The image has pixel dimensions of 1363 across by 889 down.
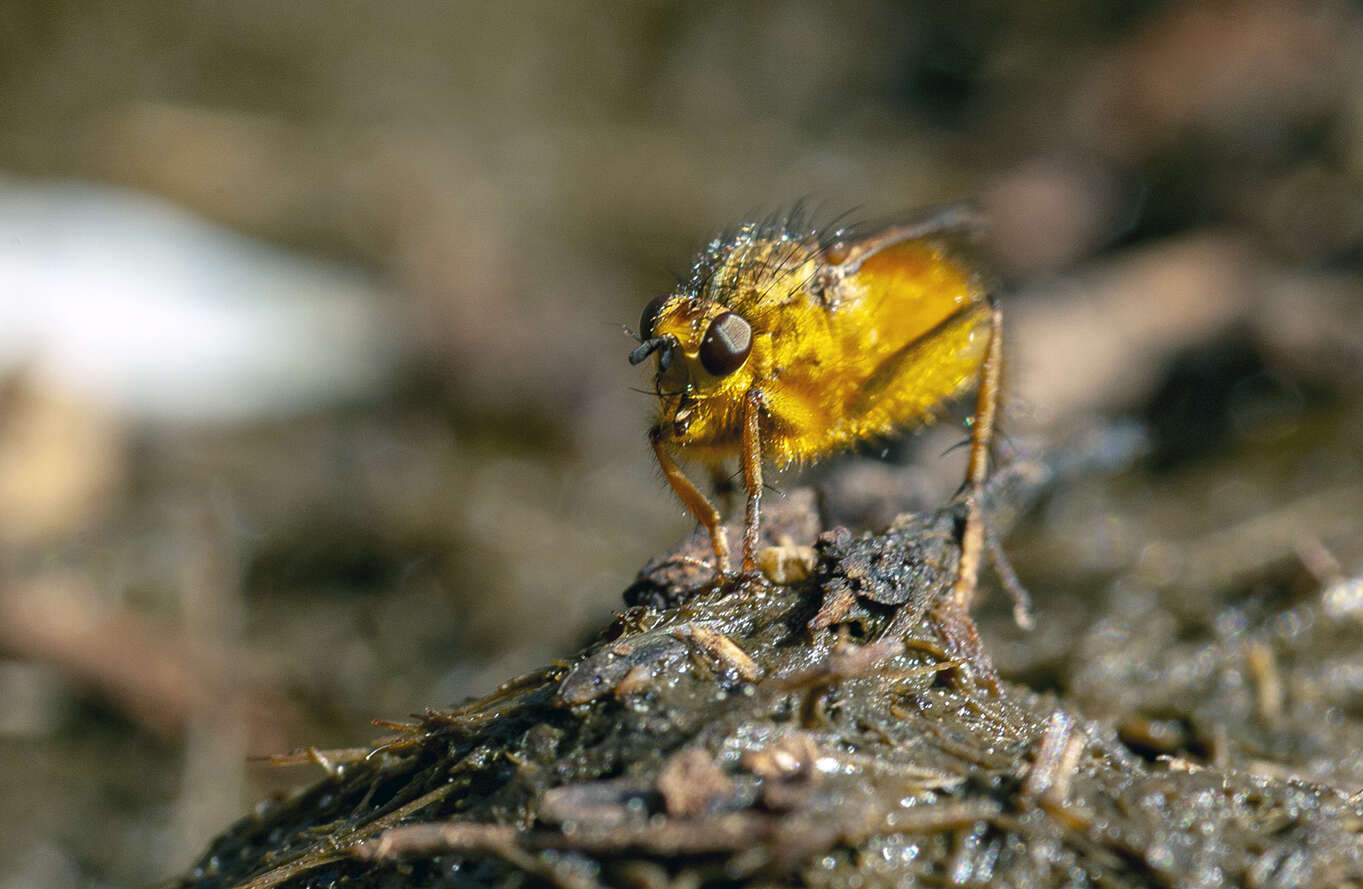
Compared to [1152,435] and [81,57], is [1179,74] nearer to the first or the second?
[1152,435]

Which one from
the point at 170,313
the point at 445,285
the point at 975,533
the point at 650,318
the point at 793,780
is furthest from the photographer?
the point at 445,285

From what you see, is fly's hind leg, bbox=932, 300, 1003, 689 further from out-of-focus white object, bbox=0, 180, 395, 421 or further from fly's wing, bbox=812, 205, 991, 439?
out-of-focus white object, bbox=0, 180, 395, 421

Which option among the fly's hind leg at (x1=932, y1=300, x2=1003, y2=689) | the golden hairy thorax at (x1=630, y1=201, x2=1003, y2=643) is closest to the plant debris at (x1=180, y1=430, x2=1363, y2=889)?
the fly's hind leg at (x1=932, y1=300, x2=1003, y2=689)

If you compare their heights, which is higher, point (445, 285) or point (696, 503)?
point (445, 285)

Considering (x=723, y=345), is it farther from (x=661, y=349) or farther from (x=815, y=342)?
(x=815, y=342)

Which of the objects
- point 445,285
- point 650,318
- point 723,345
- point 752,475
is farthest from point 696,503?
point 445,285

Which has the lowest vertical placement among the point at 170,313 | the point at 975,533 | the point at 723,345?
the point at 975,533

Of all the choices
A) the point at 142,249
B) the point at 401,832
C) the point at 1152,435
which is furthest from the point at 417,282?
the point at 401,832
